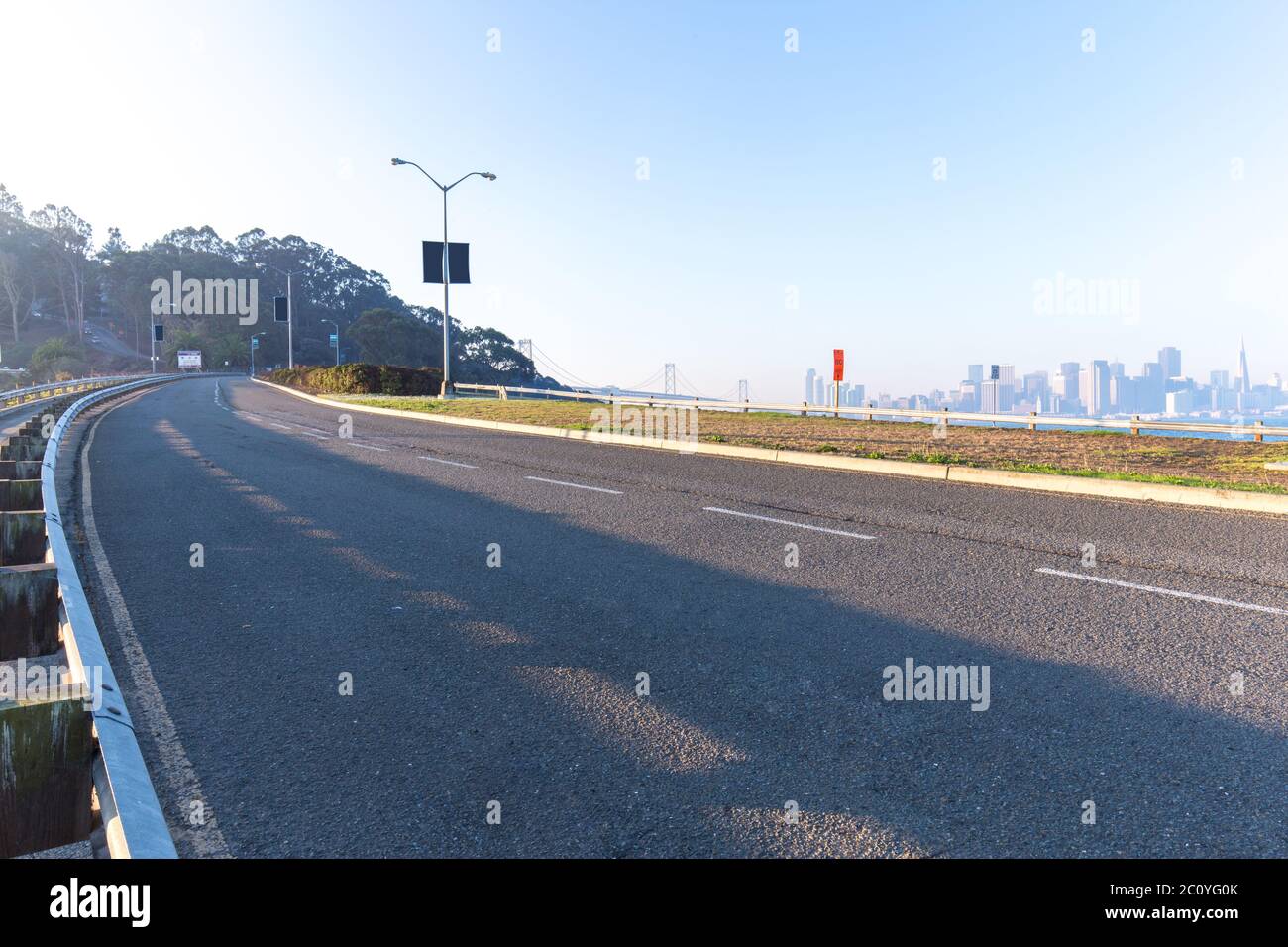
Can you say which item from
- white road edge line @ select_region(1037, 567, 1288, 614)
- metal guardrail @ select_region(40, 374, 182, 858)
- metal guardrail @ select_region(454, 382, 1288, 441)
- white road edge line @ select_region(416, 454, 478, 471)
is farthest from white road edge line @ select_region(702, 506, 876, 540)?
metal guardrail @ select_region(454, 382, 1288, 441)

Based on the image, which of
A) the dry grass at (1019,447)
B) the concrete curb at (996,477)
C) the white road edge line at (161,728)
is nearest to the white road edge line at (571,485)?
the concrete curb at (996,477)

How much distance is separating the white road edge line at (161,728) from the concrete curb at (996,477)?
1129 cm

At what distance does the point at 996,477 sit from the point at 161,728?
1191 centimetres

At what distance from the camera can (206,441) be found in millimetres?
18938

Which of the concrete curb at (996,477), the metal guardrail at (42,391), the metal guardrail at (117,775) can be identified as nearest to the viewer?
the metal guardrail at (117,775)

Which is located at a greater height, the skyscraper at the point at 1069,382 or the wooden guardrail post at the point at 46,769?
the skyscraper at the point at 1069,382

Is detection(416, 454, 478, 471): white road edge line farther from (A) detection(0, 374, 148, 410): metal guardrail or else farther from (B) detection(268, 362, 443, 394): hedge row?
(B) detection(268, 362, 443, 394): hedge row

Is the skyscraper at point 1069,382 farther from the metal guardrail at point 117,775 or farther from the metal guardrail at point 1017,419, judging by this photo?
the metal guardrail at point 117,775

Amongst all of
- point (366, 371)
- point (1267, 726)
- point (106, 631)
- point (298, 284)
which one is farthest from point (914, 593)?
point (298, 284)

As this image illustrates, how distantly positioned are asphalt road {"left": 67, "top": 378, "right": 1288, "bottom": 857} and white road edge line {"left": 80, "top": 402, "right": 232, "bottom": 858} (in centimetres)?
2

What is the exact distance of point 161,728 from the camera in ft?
13.1

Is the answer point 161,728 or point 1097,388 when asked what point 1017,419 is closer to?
point 161,728

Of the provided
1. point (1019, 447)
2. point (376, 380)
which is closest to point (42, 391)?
point (376, 380)

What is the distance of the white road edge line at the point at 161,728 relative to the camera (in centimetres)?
304
